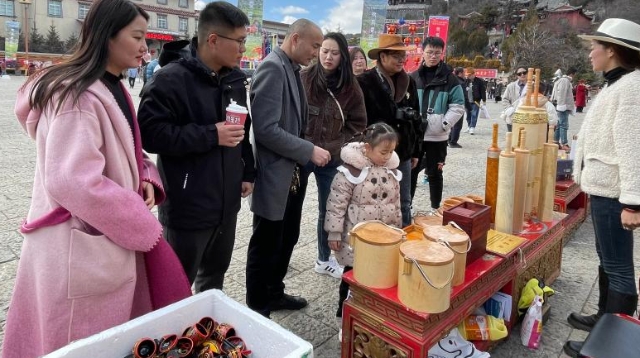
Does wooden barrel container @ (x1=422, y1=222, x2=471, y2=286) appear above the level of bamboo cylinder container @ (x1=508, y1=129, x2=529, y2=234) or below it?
below

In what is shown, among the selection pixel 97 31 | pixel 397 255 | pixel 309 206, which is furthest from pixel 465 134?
pixel 97 31

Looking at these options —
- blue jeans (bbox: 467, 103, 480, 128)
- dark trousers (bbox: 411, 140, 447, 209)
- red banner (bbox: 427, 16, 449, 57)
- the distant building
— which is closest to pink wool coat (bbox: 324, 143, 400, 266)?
dark trousers (bbox: 411, 140, 447, 209)

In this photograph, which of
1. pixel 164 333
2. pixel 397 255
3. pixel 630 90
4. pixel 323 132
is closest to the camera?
pixel 164 333

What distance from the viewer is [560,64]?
3562 centimetres

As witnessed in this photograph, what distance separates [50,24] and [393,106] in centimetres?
5628

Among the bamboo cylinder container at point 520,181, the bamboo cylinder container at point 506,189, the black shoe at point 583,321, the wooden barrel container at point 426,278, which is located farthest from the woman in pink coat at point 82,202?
the black shoe at point 583,321

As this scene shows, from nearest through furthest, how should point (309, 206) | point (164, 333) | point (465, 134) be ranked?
point (164, 333)
point (309, 206)
point (465, 134)

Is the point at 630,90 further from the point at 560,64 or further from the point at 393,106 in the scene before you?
the point at 560,64

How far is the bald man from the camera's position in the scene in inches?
85.7

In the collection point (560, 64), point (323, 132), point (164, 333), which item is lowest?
point (164, 333)

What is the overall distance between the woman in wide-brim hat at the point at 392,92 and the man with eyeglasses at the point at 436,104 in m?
0.78

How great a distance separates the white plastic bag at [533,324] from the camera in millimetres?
2391

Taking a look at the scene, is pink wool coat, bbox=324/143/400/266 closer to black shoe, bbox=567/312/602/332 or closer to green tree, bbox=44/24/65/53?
black shoe, bbox=567/312/602/332

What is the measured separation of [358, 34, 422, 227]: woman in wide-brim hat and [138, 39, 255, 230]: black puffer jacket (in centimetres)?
144
